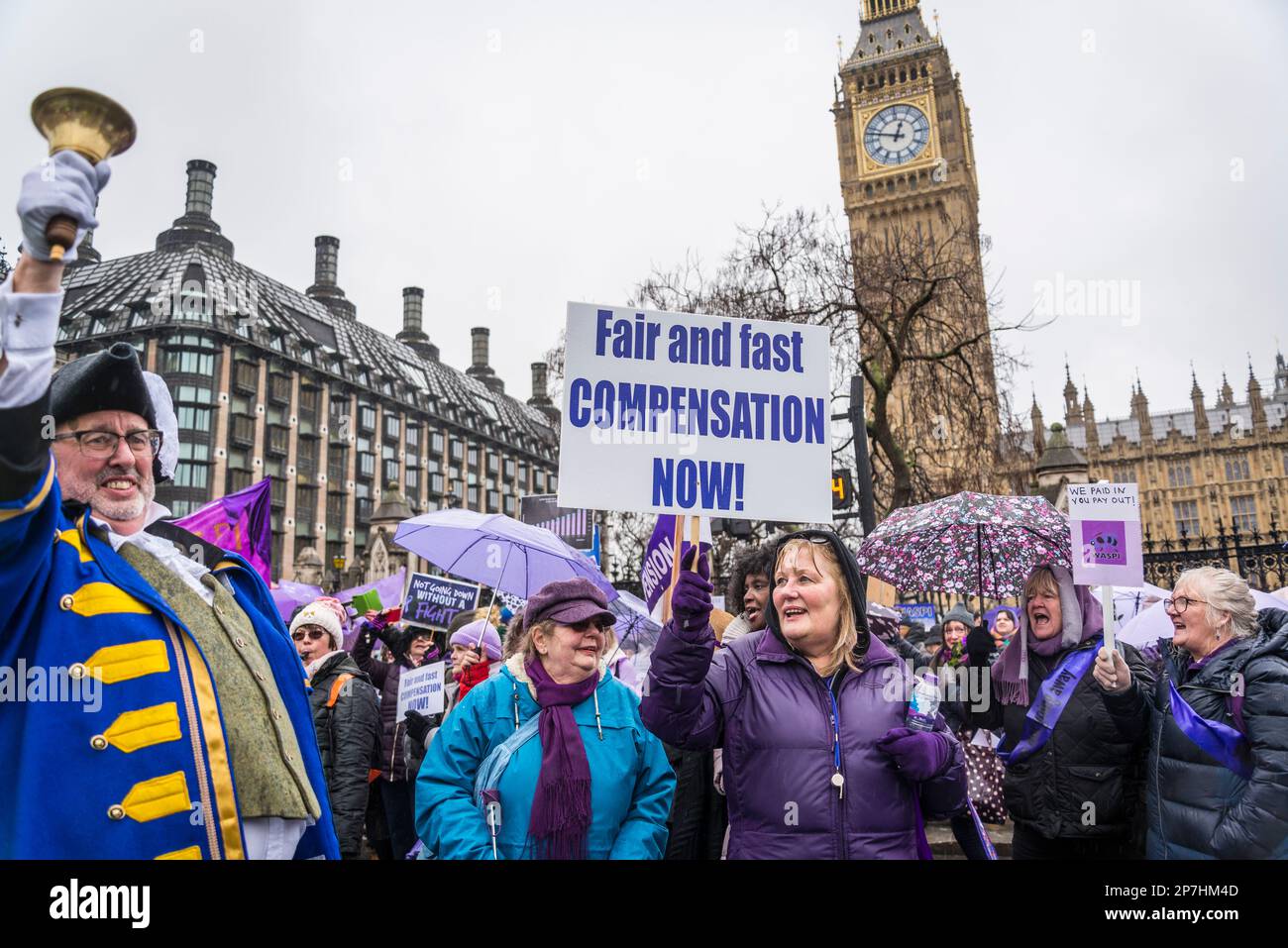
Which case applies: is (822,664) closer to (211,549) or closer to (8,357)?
(211,549)

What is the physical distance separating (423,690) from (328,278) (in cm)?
8692

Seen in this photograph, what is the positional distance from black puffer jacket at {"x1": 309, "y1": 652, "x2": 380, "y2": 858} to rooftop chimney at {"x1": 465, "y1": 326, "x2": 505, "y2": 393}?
98.0m

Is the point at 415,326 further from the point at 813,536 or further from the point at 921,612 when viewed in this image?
the point at 813,536

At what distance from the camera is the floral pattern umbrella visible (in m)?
4.73

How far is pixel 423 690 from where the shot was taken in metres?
5.18

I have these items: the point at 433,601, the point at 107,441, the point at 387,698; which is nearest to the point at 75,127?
the point at 107,441

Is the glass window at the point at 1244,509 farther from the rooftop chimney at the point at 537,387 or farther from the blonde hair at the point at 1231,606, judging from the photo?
the rooftop chimney at the point at 537,387

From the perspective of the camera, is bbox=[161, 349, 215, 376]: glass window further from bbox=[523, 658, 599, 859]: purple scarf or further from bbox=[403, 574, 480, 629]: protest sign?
bbox=[523, 658, 599, 859]: purple scarf

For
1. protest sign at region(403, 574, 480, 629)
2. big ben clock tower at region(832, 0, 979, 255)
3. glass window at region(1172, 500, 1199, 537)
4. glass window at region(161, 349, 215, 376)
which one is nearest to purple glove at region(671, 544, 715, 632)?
protest sign at region(403, 574, 480, 629)

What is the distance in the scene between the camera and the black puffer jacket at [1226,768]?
9.82 ft

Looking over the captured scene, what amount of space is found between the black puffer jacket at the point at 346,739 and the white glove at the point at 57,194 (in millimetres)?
3383

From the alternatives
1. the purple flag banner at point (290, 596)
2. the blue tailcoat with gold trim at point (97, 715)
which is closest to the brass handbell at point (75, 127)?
the blue tailcoat with gold trim at point (97, 715)
